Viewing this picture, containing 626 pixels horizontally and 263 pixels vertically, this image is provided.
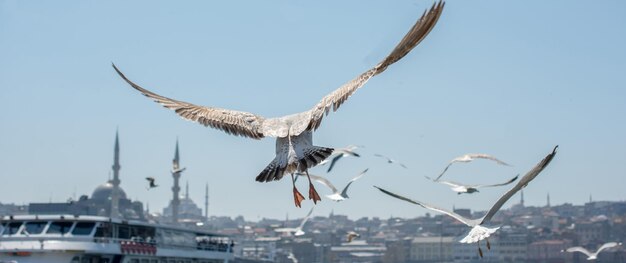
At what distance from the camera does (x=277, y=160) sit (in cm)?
1302

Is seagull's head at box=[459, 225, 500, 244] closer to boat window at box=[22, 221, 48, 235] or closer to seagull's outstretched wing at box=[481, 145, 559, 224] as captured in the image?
seagull's outstretched wing at box=[481, 145, 559, 224]

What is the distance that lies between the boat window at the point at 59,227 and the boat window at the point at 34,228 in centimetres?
19

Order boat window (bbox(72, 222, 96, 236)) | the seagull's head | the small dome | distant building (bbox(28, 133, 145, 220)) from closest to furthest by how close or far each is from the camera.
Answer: the seagull's head < boat window (bbox(72, 222, 96, 236)) < distant building (bbox(28, 133, 145, 220)) < the small dome

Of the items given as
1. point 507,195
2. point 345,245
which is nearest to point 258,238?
point 345,245

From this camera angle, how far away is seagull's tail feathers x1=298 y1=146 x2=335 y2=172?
12.7 metres

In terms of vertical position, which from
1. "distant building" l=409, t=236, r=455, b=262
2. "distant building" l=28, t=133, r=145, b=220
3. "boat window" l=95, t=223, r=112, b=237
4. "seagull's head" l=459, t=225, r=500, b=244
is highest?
"distant building" l=28, t=133, r=145, b=220

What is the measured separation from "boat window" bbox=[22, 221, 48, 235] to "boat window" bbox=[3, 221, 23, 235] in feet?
0.74

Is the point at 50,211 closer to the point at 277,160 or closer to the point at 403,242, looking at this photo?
the point at 403,242

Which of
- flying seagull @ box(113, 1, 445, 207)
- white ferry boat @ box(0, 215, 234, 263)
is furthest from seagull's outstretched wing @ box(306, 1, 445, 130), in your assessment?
white ferry boat @ box(0, 215, 234, 263)

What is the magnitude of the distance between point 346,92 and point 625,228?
154080 millimetres

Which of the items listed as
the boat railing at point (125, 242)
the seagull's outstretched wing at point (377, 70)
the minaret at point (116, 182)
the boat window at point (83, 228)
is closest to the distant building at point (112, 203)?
the minaret at point (116, 182)

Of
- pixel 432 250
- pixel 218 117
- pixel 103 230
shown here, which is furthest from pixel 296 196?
pixel 432 250

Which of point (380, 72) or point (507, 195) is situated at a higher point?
point (380, 72)

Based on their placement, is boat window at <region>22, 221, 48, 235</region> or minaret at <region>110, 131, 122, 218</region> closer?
boat window at <region>22, 221, 48, 235</region>
